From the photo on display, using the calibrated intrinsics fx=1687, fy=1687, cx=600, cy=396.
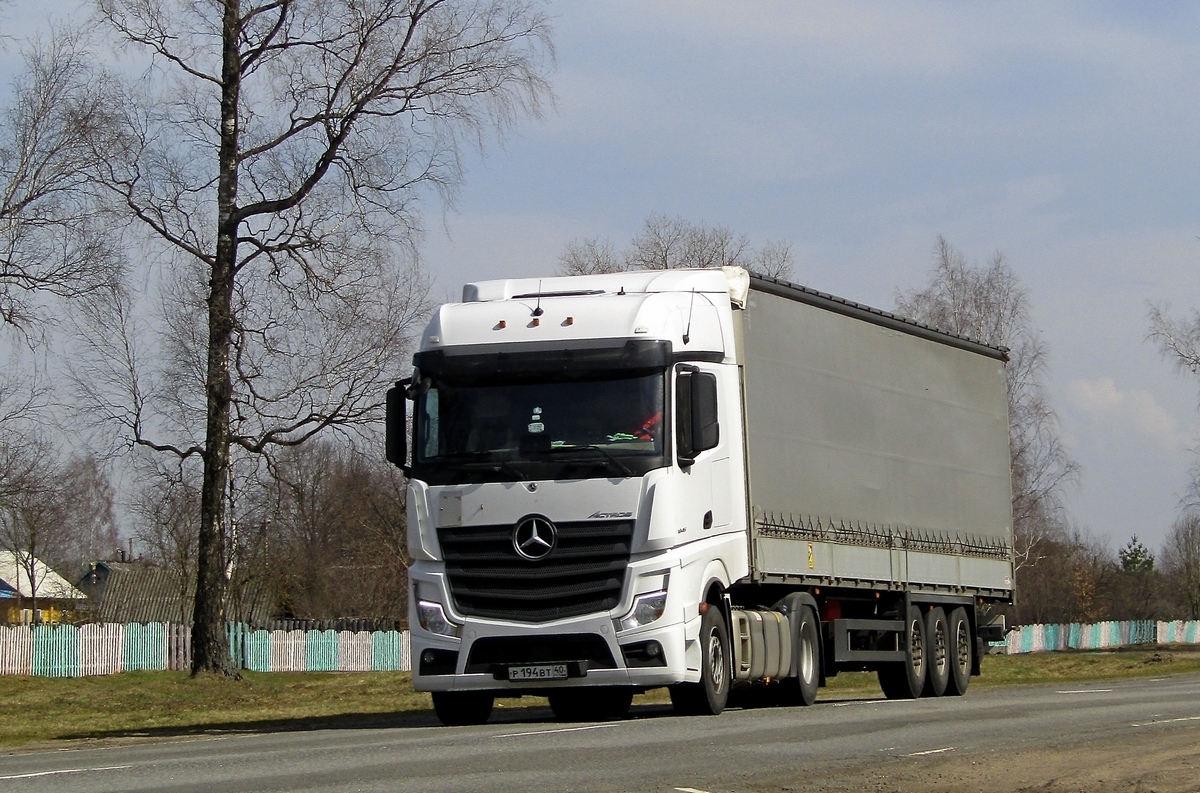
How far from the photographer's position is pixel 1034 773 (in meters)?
10.8

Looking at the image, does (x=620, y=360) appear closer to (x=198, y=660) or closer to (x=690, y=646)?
(x=690, y=646)

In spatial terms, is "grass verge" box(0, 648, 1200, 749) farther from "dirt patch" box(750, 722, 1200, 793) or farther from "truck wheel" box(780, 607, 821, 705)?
"dirt patch" box(750, 722, 1200, 793)

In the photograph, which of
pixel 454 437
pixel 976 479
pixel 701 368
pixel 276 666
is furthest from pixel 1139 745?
pixel 276 666

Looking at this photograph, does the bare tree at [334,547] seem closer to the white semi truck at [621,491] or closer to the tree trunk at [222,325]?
the tree trunk at [222,325]

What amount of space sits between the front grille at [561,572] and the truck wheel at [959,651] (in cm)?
898

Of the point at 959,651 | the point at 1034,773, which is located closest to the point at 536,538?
the point at 1034,773

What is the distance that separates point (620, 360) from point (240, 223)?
51.5 ft

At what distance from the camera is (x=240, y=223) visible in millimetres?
29297

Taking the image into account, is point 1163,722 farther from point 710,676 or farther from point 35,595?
point 35,595

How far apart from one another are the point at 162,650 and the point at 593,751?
1217 inches

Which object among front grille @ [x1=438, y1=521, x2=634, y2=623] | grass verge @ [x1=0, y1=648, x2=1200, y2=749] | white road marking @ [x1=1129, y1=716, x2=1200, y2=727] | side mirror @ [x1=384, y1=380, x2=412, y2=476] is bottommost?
grass verge @ [x1=0, y1=648, x2=1200, y2=749]

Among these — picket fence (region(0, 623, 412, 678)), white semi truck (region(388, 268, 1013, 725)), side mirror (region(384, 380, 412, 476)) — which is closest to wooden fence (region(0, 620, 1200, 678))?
picket fence (region(0, 623, 412, 678))

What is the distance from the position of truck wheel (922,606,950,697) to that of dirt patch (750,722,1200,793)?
8946mm

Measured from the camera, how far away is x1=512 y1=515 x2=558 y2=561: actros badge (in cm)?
1494
